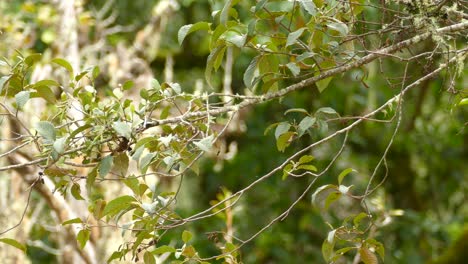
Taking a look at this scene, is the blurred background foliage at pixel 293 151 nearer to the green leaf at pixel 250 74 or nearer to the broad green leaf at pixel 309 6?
the green leaf at pixel 250 74

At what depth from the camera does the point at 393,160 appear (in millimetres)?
6328

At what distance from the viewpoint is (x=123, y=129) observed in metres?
1.69

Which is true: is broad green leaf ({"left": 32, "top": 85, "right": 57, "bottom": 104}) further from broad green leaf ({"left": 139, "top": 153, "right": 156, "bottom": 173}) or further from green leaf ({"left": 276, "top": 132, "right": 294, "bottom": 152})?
green leaf ({"left": 276, "top": 132, "right": 294, "bottom": 152})

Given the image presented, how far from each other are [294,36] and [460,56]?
374mm

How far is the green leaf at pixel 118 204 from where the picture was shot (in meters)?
1.85

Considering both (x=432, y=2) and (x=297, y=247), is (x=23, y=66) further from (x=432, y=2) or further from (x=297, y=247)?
(x=297, y=247)

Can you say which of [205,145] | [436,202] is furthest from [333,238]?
[436,202]

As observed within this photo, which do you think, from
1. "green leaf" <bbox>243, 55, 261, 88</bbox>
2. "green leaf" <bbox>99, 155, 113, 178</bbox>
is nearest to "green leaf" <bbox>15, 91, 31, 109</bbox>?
"green leaf" <bbox>99, 155, 113, 178</bbox>

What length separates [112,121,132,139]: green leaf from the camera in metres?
1.69

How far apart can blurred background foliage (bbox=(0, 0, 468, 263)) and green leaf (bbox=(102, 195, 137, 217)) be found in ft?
10.2

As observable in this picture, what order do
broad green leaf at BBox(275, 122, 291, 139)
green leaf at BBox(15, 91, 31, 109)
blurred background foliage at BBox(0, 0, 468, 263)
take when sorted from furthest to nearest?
blurred background foliage at BBox(0, 0, 468, 263) < broad green leaf at BBox(275, 122, 291, 139) < green leaf at BBox(15, 91, 31, 109)

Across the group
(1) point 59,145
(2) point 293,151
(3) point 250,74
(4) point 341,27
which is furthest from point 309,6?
(2) point 293,151

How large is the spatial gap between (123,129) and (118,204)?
0.75ft

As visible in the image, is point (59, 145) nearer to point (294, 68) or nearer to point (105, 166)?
point (105, 166)
